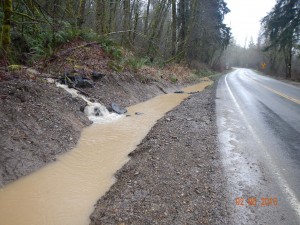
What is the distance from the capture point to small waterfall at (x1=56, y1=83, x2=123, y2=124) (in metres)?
9.22

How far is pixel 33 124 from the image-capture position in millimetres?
6527

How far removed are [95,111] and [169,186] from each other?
5456 millimetres

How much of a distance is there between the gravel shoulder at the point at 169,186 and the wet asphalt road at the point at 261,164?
269mm

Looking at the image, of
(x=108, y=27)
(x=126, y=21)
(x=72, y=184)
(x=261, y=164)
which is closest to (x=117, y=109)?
(x=72, y=184)

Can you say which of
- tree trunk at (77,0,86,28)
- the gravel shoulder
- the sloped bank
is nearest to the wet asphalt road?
the gravel shoulder

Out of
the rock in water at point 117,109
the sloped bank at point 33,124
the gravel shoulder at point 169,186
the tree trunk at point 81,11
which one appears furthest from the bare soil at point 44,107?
the tree trunk at point 81,11

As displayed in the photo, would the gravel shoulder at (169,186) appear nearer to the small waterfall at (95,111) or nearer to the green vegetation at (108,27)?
the small waterfall at (95,111)

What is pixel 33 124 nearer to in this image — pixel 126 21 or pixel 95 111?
pixel 95 111

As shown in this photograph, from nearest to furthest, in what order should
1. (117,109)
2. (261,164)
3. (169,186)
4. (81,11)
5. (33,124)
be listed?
(169,186), (261,164), (33,124), (117,109), (81,11)

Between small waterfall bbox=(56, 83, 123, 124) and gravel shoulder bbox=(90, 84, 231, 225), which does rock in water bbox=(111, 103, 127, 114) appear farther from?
gravel shoulder bbox=(90, 84, 231, 225)

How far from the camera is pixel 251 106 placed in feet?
38.9

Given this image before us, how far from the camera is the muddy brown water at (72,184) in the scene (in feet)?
13.6

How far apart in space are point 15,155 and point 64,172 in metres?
1.00

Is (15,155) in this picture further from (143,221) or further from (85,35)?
(85,35)
